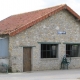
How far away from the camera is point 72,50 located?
2805cm

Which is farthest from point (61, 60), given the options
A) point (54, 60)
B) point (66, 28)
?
point (66, 28)

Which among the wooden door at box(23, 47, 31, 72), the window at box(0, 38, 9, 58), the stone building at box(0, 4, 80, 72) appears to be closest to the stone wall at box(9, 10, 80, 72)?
the stone building at box(0, 4, 80, 72)

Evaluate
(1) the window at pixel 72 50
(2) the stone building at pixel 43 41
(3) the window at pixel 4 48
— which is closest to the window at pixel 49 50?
(2) the stone building at pixel 43 41

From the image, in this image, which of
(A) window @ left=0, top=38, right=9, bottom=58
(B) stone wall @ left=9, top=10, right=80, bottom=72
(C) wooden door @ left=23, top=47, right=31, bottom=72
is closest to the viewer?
(B) stone wall @ left=9, top=10, right=80, bottom=72

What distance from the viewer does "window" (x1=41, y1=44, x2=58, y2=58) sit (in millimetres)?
26328

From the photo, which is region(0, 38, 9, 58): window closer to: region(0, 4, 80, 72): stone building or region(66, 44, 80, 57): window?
region(0, 4, 80, 72): stone building

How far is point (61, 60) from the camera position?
27.1 meters

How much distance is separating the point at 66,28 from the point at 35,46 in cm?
374

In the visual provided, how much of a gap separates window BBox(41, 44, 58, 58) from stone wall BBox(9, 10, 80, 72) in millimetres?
384

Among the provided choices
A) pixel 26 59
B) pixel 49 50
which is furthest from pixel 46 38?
pixel 26 59

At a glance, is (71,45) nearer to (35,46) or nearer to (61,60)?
(61,60)

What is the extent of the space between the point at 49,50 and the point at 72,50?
265cm

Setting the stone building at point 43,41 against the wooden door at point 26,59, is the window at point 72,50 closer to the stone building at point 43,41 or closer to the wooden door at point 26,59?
the stone building at point 43,41

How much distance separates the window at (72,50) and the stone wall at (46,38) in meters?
0.43
